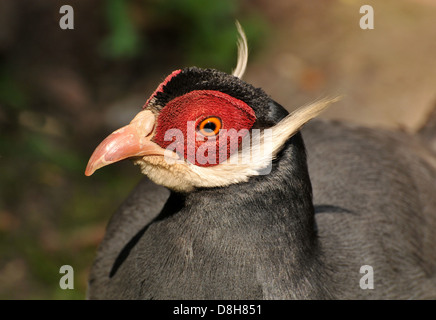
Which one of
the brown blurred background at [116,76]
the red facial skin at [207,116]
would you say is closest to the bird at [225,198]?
the red facial skin at [207,116]

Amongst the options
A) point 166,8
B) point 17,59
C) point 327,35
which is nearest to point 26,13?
point 17,59

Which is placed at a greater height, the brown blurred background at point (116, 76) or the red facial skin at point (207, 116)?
Result: the brown blurred background at point (116, 76)

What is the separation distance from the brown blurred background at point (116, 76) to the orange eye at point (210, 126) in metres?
3.33

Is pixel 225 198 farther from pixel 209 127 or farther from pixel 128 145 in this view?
pixel 128 145

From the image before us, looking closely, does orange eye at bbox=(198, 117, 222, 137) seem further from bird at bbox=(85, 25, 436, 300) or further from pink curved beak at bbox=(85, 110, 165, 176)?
pink curved beak at bbox=(85, 110, 165, 176)

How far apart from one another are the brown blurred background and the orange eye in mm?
3329

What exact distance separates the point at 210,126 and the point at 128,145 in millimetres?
447

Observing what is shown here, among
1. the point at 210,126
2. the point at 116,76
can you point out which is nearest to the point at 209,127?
the point at 210,126

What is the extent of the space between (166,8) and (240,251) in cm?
554

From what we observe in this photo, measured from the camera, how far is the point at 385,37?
27.3ft

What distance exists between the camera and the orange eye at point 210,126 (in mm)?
2994

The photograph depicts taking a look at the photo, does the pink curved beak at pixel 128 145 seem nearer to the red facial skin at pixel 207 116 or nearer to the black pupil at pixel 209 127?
the red facial skin at pixel 207 116
